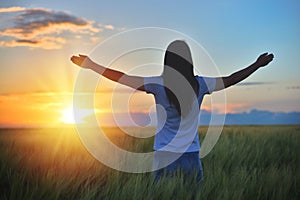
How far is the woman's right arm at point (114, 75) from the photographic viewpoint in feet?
10.1

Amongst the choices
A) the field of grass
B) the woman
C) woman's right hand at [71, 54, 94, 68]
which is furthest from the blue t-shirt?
woman's right hand at [71, 54, 94, 68]

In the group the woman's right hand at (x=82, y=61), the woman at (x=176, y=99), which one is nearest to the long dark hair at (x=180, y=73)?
the woman at (x=176, y=99)

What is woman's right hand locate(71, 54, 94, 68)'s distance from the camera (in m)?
3.05

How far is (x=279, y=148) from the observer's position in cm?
584

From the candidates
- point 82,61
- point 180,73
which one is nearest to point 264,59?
point 180,73

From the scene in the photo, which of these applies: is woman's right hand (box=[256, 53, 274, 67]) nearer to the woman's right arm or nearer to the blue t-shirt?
the blue t-shirt

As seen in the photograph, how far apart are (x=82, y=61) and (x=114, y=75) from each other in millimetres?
254

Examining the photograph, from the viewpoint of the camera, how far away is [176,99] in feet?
10.2

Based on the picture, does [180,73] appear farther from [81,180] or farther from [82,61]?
[81,180]

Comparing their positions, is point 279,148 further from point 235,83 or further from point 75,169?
point 75,169

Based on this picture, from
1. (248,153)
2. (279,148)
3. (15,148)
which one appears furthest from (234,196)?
(279,148)

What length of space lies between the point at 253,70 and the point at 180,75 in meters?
0.74

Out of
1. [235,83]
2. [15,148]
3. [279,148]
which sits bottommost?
[279,148]

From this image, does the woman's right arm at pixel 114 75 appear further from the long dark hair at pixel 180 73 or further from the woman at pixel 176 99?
the long dark hair at pixel 180 73
